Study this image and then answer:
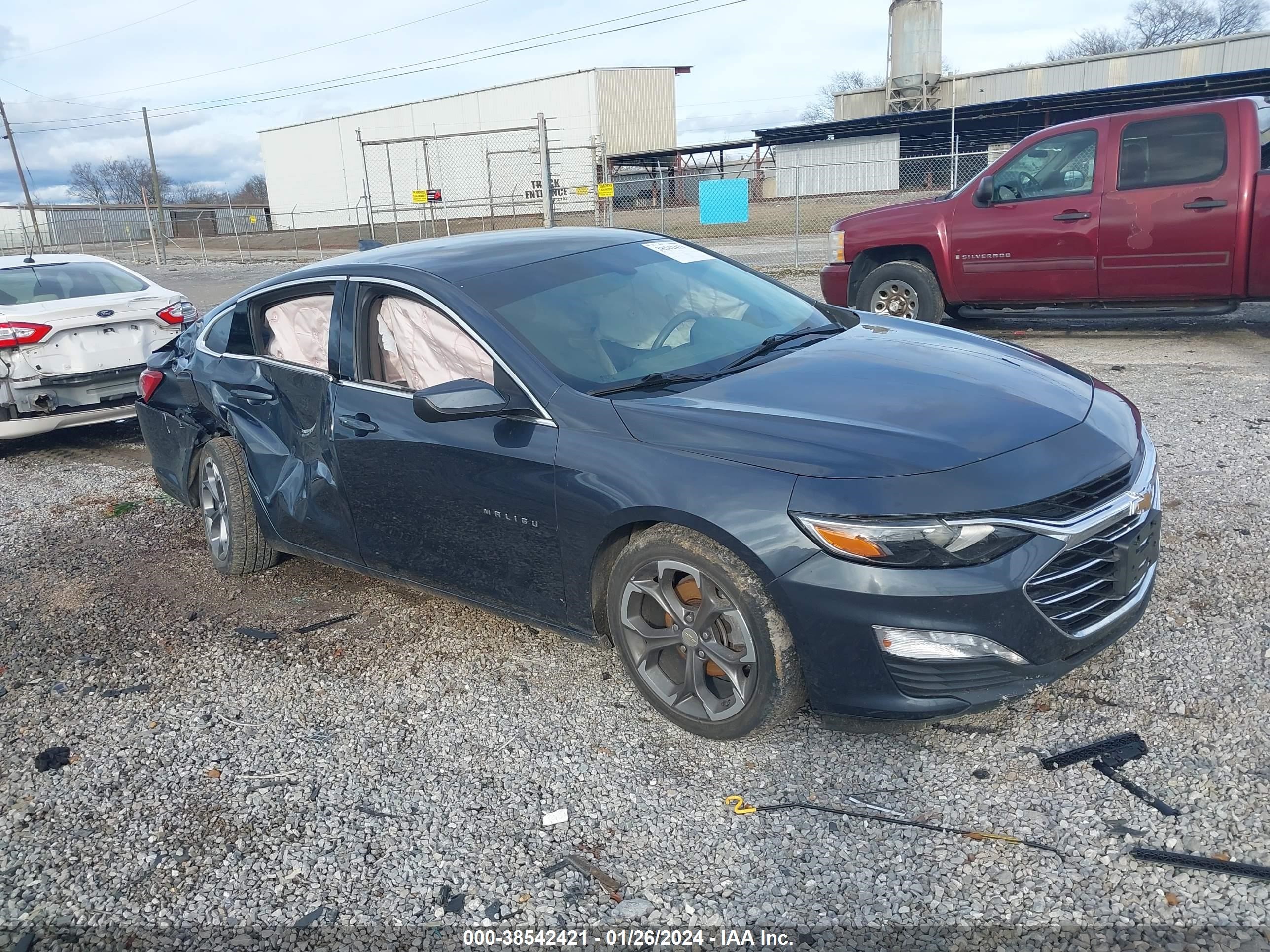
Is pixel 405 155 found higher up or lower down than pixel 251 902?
higher up

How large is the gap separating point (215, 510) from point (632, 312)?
257 centimetres

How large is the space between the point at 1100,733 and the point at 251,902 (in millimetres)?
2540

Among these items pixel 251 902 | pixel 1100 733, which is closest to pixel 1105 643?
pixel 1100 733

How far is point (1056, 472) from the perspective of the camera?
115 inches

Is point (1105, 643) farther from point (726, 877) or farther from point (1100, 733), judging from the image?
point (726, 877)

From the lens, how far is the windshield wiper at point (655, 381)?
3496 mm

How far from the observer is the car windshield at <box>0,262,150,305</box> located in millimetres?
7926

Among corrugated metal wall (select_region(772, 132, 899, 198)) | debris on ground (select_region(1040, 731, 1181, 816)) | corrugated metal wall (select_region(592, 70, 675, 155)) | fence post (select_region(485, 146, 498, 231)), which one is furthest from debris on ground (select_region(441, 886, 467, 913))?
corrugated metal wall (select_region(592, 70, 675, 155))

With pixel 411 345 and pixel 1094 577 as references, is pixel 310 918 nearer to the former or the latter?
pixel 411 345

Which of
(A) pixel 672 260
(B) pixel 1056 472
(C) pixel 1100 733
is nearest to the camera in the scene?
(B) pixel 1056 472

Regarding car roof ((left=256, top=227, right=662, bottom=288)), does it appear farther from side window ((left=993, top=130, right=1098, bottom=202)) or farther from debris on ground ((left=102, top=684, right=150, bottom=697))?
side window ((left=993, top=130, right=1098, bottom=202))

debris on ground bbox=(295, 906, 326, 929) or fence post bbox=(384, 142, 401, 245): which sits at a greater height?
fence post bbox=(384, 142, 401, 245)

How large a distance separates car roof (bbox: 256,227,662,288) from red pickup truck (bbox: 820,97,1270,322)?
5367mm

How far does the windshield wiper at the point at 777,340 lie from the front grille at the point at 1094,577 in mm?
1380
